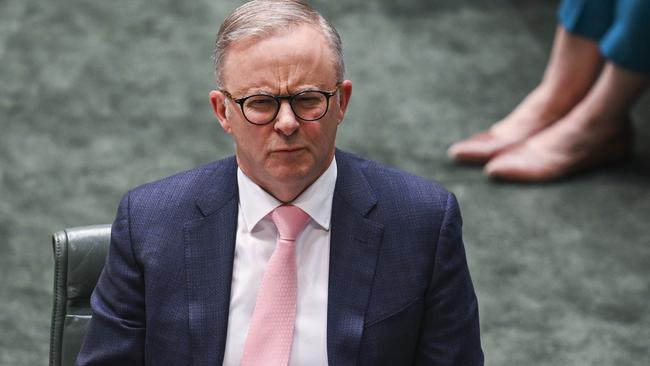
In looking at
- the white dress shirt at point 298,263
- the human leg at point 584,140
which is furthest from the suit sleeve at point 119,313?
the human leg at point 584,140

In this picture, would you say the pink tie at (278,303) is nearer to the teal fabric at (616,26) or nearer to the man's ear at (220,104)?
the man's ear at (220,104)

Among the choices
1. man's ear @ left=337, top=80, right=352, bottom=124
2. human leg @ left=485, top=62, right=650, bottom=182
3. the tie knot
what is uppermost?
man's ear @ left=337, top=80, right=352, bottom=124

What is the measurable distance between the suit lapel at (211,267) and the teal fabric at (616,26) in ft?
7.31

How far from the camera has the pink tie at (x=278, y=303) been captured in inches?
74.9

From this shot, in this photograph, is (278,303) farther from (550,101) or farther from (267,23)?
(550,101)

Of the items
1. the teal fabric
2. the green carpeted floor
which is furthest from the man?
the teal fabric

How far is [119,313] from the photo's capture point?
193cm

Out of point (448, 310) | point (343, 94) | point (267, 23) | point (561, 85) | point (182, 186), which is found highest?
point (267, 23)

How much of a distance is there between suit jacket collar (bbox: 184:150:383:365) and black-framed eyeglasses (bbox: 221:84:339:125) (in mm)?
201

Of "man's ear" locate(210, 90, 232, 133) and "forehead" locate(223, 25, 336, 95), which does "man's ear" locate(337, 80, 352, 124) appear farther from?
"man's ear" locate(210, 90, 232, 133)

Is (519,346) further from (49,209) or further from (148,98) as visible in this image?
(148,98)

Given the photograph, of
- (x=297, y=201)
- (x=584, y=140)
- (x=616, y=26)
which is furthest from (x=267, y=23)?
(x=584, y=140)

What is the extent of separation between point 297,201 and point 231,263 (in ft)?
0.46

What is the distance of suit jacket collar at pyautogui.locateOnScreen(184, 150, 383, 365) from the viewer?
1903 mm
